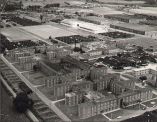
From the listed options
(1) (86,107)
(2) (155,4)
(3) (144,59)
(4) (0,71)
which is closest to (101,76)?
(1) (86,107)

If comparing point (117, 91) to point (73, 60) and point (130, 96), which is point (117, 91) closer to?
point (130, 96)

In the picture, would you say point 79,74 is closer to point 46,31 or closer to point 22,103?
point 22,103

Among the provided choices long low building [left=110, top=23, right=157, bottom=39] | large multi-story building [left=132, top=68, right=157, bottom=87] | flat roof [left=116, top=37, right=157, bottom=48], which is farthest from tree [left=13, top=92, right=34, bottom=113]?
long low building [left=110, top=23, right=157, bottom=39]

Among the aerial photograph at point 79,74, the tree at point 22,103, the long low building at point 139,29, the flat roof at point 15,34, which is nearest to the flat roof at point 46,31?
the aerial photograph at point 79,74

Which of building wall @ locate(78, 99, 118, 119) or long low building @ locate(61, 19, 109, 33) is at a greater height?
long low building @ locate(61, 19, 109, 33)

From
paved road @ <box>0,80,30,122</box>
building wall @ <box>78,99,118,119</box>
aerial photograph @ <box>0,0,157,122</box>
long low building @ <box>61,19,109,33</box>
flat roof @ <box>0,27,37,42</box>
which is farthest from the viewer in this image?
long low building @ <box>61,19,109,33</box>

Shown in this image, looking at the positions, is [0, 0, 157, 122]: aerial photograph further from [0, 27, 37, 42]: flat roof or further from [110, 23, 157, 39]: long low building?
[110, 23, 157, 39]: long low building

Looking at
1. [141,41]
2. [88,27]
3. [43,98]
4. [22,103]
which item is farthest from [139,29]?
[22,103]

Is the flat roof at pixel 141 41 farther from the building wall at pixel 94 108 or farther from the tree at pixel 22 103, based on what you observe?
the tree at pixel 22 103
